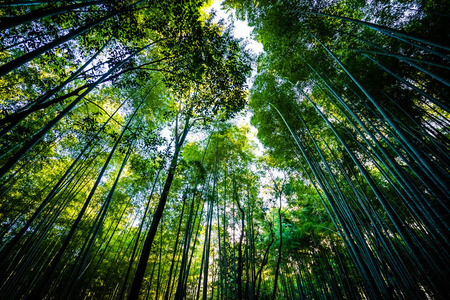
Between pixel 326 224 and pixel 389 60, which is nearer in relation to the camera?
pixel 389 60

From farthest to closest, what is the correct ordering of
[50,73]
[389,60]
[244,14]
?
[244,14], [50,73], [389,60]

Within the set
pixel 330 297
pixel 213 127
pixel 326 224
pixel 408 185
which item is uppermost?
pixel 213 127

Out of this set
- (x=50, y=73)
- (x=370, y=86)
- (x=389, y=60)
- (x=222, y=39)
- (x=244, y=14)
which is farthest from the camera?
(x=244, y=14)

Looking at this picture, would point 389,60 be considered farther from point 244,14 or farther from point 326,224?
point 326,224

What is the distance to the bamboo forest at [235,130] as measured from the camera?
198 cm

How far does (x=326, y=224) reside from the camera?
Result: 5.00 m

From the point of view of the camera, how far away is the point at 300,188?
256 inches

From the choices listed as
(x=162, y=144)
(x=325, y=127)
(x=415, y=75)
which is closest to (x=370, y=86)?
(x=415, y=75)

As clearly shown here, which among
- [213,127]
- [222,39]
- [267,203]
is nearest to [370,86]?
[222,39]

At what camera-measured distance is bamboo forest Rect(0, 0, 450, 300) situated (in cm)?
198

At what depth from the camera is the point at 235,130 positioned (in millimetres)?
6422

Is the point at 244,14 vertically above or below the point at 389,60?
above

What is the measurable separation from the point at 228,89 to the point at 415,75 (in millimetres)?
4092

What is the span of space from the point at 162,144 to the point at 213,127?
257cm
